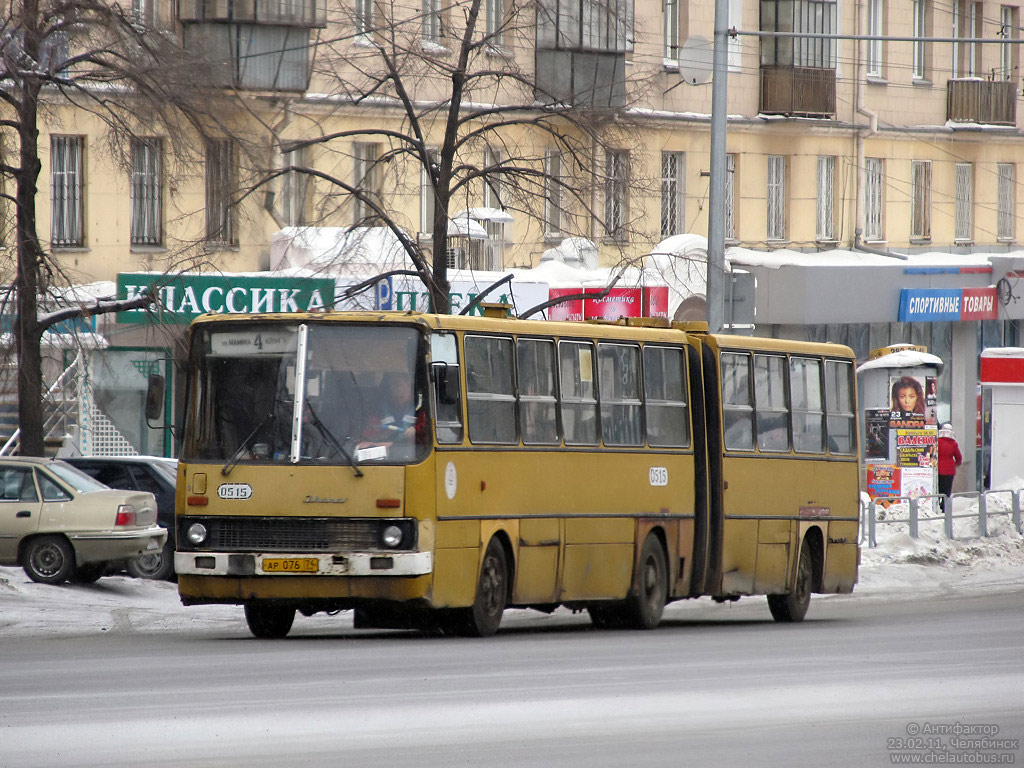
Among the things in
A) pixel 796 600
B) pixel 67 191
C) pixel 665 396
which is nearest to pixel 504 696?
pixel 665 396

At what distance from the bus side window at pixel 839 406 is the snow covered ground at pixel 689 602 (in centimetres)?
301

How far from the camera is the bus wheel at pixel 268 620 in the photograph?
642 inches

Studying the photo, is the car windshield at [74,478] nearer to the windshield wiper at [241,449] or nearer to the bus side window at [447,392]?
the windshield wiper at [241,449]

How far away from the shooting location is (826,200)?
1634 inches

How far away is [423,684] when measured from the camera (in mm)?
11773

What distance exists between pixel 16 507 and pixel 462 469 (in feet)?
25.3

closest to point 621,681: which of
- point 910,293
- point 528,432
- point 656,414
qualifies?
point 528,432

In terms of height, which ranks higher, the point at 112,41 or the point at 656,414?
the point at 112,41

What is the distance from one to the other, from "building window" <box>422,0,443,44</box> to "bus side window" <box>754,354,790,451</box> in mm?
5471

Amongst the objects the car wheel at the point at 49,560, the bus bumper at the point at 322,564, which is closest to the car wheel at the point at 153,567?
the car wheel at the point at 49,560

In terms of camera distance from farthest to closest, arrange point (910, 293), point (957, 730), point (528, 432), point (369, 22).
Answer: point (910, 293), point (369, 22), point (528, 432), point (957, 730)

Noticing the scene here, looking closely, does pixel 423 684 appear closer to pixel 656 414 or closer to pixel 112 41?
pixel 656 414

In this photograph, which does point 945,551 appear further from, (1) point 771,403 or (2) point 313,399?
(2) point 313,399

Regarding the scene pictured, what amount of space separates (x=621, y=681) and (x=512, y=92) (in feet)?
74.8
